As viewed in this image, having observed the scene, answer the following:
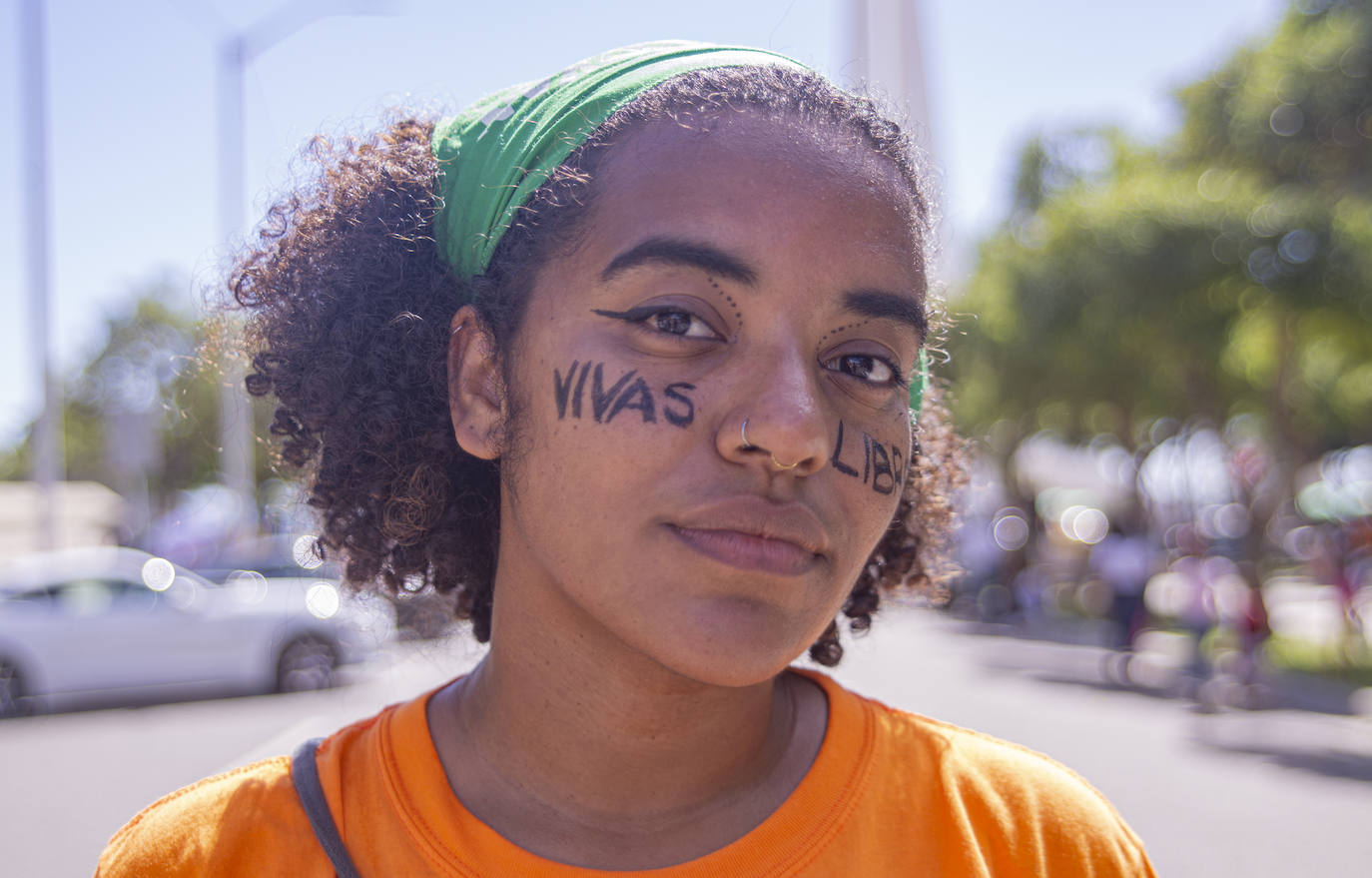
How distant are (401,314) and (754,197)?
25.1 inches

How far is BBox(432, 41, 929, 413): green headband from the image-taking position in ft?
5.29

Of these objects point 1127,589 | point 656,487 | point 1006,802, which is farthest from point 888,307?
point 1127,589

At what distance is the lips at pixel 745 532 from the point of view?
1419 millimetres

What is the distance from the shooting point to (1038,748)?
792cm

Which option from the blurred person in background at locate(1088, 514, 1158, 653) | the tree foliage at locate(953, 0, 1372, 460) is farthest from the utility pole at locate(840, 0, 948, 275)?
the blurred person in background at locate(1088, 514, 1158, 653)

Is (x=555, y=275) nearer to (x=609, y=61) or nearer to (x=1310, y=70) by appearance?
(x=609, y=61)

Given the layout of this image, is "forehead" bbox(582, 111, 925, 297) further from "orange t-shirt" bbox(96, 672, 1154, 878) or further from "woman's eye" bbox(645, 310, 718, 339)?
"orange t-shirt" bbox(96, 672, 1154, 878)

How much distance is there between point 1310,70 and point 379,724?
42.8 feet

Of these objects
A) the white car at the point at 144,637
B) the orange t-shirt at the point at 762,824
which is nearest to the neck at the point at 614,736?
the orange t-shirt at the point at 762,824

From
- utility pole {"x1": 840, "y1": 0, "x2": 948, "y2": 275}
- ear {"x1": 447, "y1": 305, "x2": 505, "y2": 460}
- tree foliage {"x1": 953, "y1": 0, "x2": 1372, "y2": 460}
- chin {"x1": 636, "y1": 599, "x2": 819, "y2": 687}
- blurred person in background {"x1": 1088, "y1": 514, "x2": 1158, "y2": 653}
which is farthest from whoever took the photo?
blurred person in background {"x1": 1088, "y1": 514, "x2": 1158, "y2": 653}

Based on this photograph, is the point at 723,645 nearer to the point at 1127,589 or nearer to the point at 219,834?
the point at 219,834

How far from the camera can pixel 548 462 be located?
155cm

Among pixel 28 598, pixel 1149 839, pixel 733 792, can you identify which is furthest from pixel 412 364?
pixel 28 598

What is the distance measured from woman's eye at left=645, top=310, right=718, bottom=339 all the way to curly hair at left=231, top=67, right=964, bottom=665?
0.19 metres
